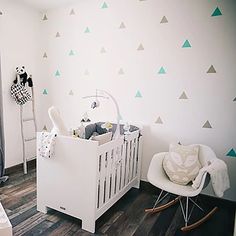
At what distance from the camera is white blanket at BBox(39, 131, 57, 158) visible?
196cm

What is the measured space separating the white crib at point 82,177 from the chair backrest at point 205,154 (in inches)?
31.6

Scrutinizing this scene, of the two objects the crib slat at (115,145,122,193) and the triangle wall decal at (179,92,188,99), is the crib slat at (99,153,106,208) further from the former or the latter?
the triangle wall decal at (179,92,188,99)

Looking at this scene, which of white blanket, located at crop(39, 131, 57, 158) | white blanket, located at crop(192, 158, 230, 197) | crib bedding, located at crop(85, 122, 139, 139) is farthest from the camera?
crib bedding, located at crop(85, 122, 139, 139)

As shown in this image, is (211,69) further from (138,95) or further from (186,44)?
(138,95)

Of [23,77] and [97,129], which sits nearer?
[97,129]

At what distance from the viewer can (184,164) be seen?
2.15 metres

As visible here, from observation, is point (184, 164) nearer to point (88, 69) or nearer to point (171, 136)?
point (171, 136)

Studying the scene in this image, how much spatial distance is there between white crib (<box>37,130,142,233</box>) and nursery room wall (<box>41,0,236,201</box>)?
674mm

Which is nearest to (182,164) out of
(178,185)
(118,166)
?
(178,185)

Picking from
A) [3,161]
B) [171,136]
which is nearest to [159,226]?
[171,136]

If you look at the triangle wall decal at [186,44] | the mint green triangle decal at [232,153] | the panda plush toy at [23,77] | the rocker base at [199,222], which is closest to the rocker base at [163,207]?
the rocker base at [199,222]

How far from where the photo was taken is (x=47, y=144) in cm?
198

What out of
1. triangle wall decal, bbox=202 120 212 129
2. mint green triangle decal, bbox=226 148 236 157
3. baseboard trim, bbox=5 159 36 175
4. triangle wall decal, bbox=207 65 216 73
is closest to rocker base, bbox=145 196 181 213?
mint green triangle decal, bbox=226 148 236 157

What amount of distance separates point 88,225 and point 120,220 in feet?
1.14
